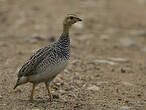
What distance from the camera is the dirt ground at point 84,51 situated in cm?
886

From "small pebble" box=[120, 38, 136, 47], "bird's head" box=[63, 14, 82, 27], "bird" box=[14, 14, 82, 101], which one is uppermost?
"small pebble" box=[120, 38, 136, 47]

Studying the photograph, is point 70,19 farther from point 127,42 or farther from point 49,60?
point 127,42

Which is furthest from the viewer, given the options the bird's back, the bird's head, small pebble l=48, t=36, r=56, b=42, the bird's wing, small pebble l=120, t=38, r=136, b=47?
small pebble l=120, t=38, r=136, b=47

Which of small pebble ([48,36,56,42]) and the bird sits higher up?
small pebble ([48,36,56,42])

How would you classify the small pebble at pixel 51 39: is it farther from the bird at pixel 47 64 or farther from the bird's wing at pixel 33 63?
the bird's wing at pixel 33 63

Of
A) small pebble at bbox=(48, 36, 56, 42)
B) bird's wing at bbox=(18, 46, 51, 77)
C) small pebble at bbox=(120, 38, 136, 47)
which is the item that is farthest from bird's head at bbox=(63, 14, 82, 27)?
small pebble at bbox=(120, 38, 136, 47)

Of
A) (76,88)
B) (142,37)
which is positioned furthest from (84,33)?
(76,88)

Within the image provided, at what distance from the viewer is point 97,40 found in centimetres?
1501

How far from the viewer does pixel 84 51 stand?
13.7 meters

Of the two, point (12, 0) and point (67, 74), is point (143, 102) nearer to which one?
point (67, 74)

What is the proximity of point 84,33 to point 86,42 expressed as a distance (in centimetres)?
106

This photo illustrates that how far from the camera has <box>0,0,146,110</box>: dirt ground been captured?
8859 mm

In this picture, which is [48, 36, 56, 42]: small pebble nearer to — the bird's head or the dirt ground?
the dirt ground

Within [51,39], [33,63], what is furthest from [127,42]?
[33,63]
